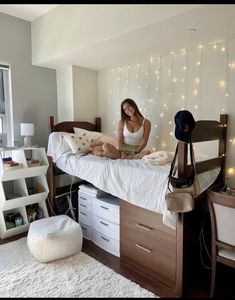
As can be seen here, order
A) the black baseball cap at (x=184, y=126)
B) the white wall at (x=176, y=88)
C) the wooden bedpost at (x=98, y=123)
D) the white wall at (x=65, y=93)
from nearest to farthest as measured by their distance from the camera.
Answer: the black baseball cap at (x=184, y=126) → the white wall at (x=176, y=88) → the white wall at (x=65, y=93) → the wooden bedpost at (x=98, y=123)

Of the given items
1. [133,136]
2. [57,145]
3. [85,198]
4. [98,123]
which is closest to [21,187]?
[57,145]

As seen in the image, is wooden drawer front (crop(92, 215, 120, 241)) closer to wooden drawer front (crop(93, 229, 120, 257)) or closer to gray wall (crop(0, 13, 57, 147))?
wooden drawer front (crop(93, 229, 120, 257))

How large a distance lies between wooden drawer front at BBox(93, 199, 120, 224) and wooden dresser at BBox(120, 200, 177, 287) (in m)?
0.11

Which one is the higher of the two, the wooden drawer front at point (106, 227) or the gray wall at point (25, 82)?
the gray wall at point (25, 82)

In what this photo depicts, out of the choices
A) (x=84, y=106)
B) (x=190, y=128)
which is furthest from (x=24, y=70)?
(x=190, y=128)

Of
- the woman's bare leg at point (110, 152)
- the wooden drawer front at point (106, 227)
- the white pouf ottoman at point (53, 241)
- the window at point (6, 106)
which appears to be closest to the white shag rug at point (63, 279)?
the white pouf ottoman at point (53, 241)

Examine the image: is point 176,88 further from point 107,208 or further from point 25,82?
point 25,82

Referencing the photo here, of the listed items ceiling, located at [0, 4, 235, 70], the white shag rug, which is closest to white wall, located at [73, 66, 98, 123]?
ceiling, located at [0, 4, 235, 70]

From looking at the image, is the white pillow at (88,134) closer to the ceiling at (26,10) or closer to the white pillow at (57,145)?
the white pillow at (57,145)

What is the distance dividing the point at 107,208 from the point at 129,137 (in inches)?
33.3

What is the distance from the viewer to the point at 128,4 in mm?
1930

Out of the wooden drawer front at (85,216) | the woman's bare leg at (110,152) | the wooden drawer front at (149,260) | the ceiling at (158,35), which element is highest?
the ceiling at (158,35)

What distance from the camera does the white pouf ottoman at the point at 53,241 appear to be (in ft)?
6.94

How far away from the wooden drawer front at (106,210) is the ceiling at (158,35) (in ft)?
5.13
